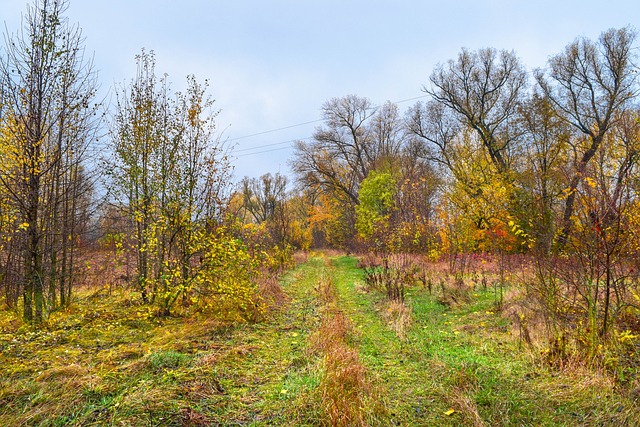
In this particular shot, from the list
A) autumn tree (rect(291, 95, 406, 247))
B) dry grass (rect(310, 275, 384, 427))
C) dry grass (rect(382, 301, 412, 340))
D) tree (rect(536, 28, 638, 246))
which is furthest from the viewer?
autumn tree (rect(291, 95, 406, 247))

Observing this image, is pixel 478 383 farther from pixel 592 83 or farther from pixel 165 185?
pixel 592 83

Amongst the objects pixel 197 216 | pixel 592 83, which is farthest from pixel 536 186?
pixel 592 83

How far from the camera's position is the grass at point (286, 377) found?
3.09 m

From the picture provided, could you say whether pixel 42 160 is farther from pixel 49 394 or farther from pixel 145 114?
pixel 49 394

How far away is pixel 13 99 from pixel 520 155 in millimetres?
19927

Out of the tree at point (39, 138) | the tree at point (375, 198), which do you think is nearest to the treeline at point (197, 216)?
the tree at point (39, 138)

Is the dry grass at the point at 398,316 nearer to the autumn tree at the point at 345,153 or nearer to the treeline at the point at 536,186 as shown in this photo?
the treeline at the point at 536,186

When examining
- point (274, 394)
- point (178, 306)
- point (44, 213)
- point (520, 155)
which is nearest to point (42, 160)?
point (44, 213)

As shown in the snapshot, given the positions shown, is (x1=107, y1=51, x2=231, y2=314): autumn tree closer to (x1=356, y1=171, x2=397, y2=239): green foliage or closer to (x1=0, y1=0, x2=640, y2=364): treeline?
(x1=0, y1=0, x2=640, y2=364): treeline

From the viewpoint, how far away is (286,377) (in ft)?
13.4

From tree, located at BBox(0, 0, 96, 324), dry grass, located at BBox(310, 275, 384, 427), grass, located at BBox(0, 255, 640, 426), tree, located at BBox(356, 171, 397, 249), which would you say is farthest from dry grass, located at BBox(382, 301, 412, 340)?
tree, located at BBox(356, 171, 397, 249)

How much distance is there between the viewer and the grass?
122 inches

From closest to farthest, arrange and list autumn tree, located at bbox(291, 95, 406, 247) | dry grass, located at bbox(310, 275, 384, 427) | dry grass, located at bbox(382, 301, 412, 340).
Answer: dry grass, located at bbox(310, 275, 384, 427) → dry grass, located at bbox(382, 301, 412, 340) → autumn tree, located at bbox(291, 95, 406, 247)

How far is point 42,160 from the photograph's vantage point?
5500mm
